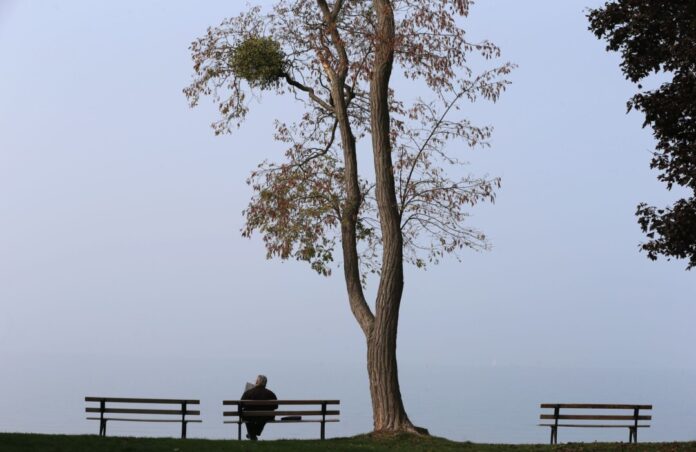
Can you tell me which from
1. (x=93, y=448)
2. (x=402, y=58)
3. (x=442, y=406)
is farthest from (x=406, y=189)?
(x=442, y=406)

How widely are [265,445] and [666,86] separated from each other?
9372 millimetres

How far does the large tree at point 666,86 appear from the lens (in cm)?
1770

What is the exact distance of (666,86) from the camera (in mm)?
18422

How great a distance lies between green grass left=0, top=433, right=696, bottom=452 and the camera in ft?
50.9

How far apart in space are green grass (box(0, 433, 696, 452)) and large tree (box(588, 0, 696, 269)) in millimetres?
3664

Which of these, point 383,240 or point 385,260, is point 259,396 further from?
point 383,240

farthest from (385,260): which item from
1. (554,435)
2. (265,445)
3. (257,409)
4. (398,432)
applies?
(265,445)

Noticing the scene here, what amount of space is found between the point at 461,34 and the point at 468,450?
28.5ft

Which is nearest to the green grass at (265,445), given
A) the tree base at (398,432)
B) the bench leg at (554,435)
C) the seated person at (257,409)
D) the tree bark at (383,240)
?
the tree base at (398,432)

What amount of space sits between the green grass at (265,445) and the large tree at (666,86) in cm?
366

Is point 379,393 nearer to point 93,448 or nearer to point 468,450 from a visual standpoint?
point 468,450

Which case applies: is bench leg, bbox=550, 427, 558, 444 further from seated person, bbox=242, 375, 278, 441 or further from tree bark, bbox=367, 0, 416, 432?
seated person, bbox=242, 375, 278, 441

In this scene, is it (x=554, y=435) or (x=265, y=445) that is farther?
(x=554, y=435)

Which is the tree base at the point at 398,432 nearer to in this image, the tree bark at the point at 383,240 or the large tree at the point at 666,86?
the tree bark at the point at 383,240
